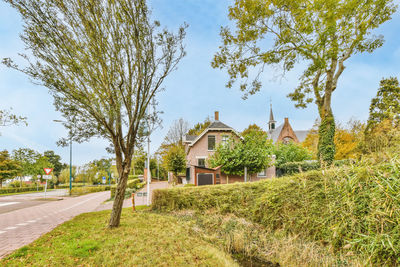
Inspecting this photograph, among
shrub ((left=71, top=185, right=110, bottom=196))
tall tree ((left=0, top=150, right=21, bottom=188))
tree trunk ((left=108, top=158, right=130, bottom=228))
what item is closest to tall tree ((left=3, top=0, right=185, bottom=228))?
tree trunk ((left=108, top=158, right=130, bottom=228))

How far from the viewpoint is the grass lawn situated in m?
3.60

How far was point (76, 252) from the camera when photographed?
402 centimetres

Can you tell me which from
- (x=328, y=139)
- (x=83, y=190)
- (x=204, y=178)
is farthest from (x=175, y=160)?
(x=83, y=190)

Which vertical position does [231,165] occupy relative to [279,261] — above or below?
above

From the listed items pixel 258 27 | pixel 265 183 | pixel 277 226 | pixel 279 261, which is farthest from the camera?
pixel 258 27

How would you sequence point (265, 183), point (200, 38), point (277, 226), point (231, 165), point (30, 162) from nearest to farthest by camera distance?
point (277, 226) → point (265, 183) → point (200, 38) → point (231, 165) → point (30, 162)

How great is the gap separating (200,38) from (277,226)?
7222mm

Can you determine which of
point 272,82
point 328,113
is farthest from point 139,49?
point 328,113

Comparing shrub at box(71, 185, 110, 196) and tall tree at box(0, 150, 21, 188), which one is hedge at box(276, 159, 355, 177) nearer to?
shrub at box(71, 185, 110, 196)

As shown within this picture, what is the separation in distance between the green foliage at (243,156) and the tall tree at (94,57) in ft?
35.1

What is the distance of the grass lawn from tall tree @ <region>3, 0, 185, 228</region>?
1201 millimetres

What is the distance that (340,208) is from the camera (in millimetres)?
3396

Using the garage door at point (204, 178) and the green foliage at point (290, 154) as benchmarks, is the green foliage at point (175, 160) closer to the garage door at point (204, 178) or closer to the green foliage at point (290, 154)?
the garage door at point (204, 178)

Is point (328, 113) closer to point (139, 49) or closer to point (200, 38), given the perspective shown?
point (200, 38)
